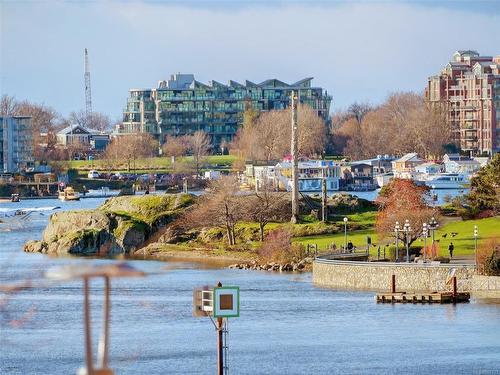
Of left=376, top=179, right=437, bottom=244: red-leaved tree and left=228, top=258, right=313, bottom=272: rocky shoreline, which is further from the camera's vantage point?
left=376, top=179, right=437, bottom=244: red-leaved tree

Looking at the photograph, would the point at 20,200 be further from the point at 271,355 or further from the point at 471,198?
the point at 271,355

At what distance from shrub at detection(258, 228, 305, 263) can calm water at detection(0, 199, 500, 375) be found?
734cm

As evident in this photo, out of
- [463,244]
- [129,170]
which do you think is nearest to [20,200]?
[129,170]

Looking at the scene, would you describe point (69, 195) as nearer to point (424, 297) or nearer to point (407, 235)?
point (407, 235)

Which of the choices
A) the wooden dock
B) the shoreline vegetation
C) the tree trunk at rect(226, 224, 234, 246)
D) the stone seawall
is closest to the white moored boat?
the shoreline vegetation

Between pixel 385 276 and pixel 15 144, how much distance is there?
138283mm

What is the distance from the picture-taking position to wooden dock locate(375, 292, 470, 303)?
5555 cm

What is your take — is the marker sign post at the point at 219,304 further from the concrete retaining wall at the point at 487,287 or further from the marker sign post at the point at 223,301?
the concrete retaining wall at the point at 487,287

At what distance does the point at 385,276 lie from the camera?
60156 millimetres

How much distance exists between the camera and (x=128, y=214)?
293ft

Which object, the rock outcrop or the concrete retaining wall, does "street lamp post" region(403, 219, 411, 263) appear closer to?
the concrete retaining wall

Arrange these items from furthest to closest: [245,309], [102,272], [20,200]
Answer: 1. [20,200]
2. [245,309]
3. [102,272]

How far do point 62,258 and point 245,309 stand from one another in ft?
72.7

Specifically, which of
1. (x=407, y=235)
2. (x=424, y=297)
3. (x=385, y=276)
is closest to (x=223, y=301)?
(x=424, y=297)
